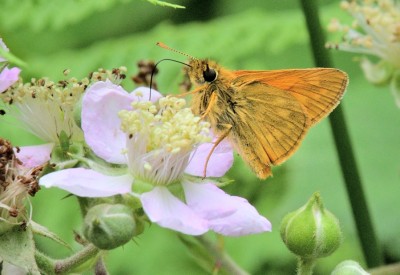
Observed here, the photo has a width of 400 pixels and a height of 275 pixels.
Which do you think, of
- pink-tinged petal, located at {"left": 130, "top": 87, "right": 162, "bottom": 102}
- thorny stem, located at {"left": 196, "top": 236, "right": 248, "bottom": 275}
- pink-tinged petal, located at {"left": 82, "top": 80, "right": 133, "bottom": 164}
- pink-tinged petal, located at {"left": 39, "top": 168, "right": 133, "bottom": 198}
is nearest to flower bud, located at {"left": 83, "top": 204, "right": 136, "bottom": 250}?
pink-tinged petal, located at {"left": 39, "top": 168, "right": 133, "bottom": 198}

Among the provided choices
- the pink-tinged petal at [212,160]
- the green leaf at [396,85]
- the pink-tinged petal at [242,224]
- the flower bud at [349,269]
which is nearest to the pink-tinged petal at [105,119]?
the pink-tinged petal at [212,160]

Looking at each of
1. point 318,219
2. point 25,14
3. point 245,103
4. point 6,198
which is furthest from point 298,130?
point 25,14

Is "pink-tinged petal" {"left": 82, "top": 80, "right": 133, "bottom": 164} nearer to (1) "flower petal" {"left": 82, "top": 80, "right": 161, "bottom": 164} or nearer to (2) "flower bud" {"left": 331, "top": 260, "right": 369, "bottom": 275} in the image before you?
(1) "flower petal" {"left": 82, "top": 80, "right": 161, "bottom": 164}

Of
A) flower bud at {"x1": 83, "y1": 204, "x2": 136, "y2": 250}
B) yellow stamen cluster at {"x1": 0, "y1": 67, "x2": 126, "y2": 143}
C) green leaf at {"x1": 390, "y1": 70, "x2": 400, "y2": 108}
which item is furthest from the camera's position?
green leaf at {"x1": 390, "y1": 70, "x2": 400, "y2": 108}

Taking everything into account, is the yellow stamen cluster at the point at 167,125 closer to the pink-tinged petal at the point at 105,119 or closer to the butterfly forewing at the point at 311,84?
the pink-tinged petal at the point at 105,119

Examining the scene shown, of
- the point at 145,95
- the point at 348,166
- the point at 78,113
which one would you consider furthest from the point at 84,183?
the point at 348,166

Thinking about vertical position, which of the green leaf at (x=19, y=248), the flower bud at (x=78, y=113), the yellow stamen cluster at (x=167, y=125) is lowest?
the green leaf at (x=19, y=248)

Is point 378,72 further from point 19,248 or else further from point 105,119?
point 19,248

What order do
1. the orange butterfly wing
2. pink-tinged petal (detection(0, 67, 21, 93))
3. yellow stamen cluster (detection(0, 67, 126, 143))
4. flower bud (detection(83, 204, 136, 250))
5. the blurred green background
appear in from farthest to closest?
the blurred green background
the orange butterfly wing
yellow stamen cluster (detection(0, 67, 126, 143))
pink-tinged petal (detection(0, 67, 21, 93))
flower bud (detection(83, 204, 136, 250))
